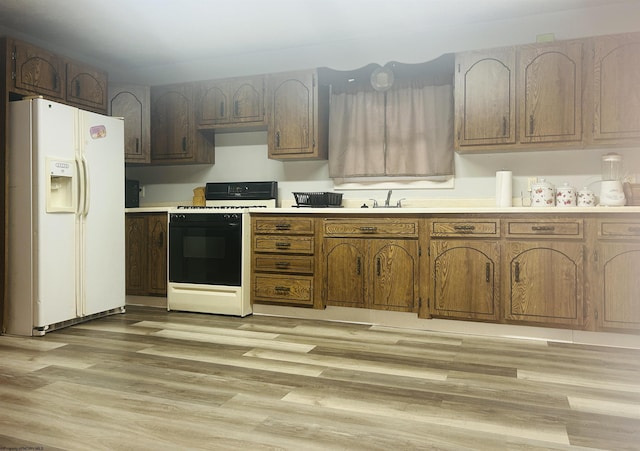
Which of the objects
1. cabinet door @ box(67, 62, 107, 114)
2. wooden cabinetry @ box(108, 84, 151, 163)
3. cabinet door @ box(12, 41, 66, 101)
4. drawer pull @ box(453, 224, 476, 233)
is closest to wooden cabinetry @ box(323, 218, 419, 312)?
drawer pull @ box(453, 224, 476, 233)

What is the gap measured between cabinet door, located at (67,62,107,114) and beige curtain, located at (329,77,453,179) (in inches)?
79.5

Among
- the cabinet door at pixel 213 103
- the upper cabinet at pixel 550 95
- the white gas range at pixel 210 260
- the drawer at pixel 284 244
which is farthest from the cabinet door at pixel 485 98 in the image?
the cabinet door at pixel 213 103

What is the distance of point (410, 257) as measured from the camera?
11.9ft

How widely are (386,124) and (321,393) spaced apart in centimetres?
266

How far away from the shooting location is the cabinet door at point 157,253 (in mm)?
4484

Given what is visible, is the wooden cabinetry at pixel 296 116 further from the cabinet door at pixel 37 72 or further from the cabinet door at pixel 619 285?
the cabinet door at pixel 619 285

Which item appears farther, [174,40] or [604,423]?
[174,40]

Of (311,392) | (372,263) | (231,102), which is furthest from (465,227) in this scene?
(231,102)

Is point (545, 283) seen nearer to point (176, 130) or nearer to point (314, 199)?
point (314, 199)

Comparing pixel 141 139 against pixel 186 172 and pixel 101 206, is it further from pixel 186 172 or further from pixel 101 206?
pixel 101 206

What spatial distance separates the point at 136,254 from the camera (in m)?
4.61

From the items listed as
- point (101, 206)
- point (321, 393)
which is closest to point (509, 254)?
point (321, 393)

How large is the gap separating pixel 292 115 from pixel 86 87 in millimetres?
1751

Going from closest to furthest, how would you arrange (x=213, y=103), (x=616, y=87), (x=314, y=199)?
(x=616, y=87), (x=314, y=199), (x=213, y=103)
